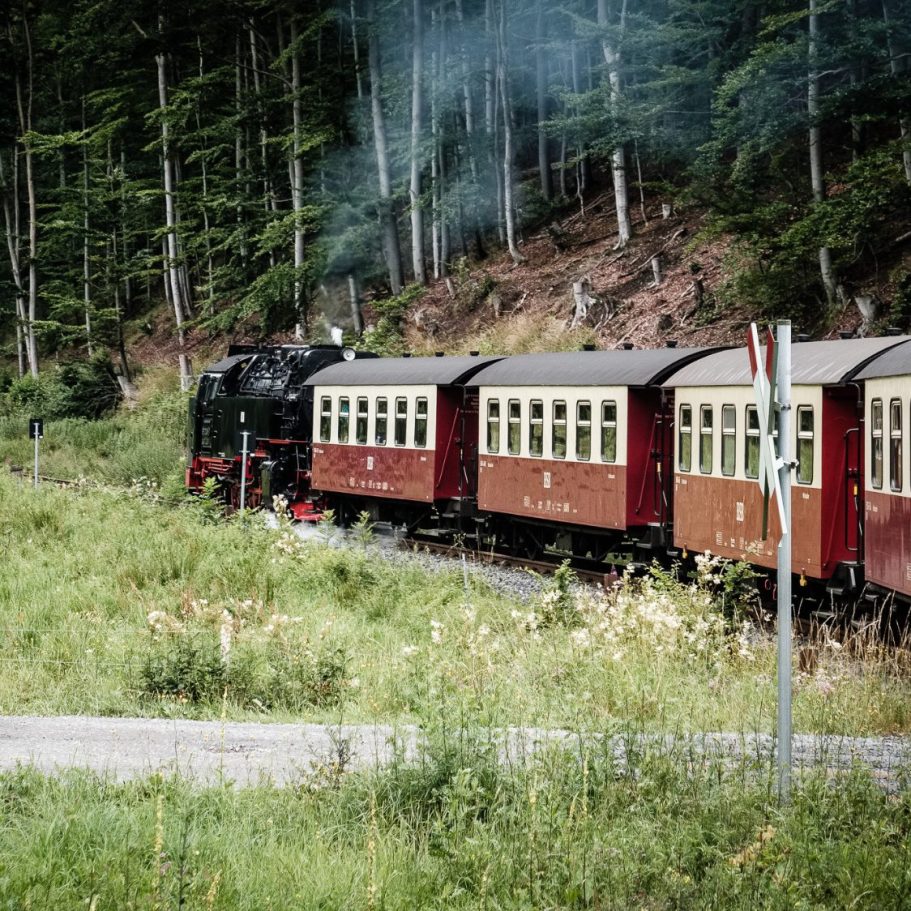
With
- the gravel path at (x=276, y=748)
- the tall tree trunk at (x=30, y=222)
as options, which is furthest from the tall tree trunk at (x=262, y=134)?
the gravel path at (x=276, y=748)

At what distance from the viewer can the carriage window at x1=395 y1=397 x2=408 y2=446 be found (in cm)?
2272

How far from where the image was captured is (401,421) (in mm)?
22859

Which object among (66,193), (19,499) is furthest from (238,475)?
(66,193)

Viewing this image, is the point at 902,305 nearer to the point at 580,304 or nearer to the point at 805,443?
the point at 805,443

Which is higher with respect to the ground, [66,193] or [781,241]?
[66,193]

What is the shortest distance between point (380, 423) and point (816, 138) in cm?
1073

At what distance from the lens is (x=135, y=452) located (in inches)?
1380

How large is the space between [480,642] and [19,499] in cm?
1373

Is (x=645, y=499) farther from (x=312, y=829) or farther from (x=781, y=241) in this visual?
(x=312, y=829)

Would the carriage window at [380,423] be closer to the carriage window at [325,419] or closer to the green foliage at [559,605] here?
the carriage window at [325,419]

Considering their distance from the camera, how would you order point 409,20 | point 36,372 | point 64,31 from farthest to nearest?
point 64,31 → point 36,372 → point 409,20

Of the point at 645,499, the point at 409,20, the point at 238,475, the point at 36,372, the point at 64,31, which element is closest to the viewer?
the point at 645,499

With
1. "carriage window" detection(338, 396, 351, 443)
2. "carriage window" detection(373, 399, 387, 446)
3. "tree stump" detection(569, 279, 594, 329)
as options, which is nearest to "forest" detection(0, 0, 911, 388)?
"tree stump" detection(569, 279, 594, 329)

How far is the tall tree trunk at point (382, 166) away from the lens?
38.7 m
